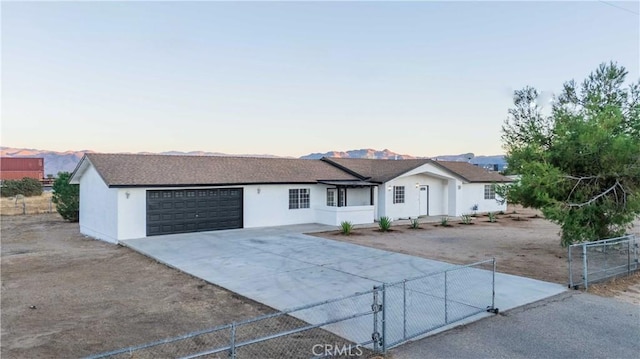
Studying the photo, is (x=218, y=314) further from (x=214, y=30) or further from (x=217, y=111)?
(x=217, y=111)

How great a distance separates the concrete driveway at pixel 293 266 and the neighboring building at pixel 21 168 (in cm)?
7134

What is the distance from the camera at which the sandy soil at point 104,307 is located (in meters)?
6.80

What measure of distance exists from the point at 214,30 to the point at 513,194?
58.2ft

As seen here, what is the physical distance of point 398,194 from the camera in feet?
86.0

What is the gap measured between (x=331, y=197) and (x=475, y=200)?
38.1ft

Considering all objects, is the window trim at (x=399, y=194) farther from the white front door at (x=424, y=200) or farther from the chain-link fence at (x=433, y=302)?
the chain-link fence at (x=433, y=302)

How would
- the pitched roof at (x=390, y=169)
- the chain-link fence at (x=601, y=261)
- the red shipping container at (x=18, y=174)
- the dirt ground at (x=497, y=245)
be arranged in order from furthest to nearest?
the red shipping container at (x=18, y=174), the pitched roof at (x=390, y=169), the dirt ground at (x=497, y=245), the chain-link fence at (x=601, y=261)

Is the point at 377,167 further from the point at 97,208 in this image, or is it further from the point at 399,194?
the point at 97,208

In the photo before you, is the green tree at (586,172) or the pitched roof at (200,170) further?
the pitched roof at (200,170)

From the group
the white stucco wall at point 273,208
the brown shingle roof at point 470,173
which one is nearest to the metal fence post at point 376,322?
the white stucco wall at point 273,208

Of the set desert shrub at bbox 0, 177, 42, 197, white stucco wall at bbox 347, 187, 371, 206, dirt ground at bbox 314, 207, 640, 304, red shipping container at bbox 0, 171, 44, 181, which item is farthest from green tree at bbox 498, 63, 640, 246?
red shipping container at bbox 0, 171, 44, 181

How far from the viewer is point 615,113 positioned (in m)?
13.6

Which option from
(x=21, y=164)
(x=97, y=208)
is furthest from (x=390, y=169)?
(x=21, y=164)

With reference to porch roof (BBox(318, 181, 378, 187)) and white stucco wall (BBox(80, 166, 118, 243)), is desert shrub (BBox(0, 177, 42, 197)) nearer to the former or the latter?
white stucco wall (BBox(80, 166, 118, 243))
